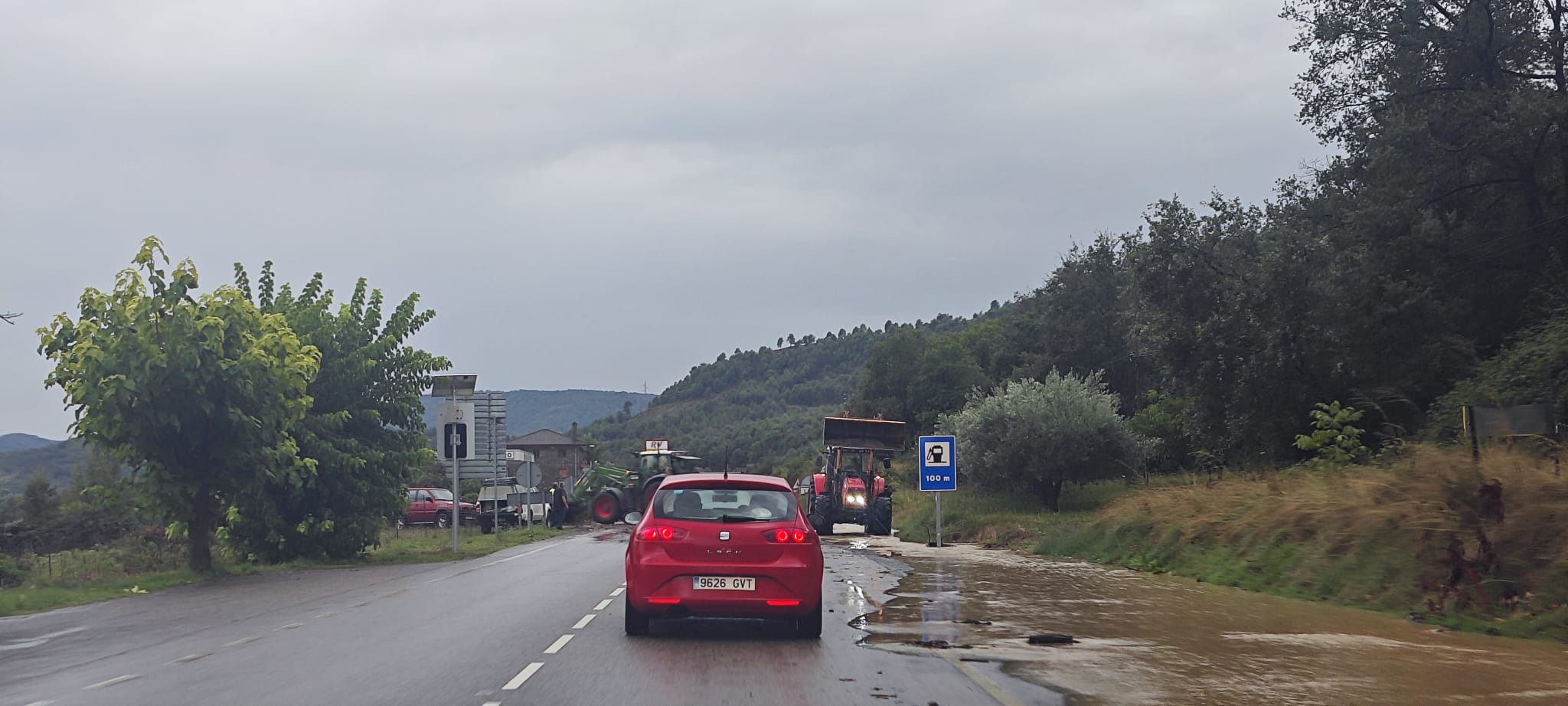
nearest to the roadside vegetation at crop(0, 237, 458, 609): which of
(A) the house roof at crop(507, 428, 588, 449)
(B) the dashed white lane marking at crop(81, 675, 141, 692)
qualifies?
(B) the dashed white lane marking at crop(81, 675, 141, 692)

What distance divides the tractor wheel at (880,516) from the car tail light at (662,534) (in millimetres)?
27062

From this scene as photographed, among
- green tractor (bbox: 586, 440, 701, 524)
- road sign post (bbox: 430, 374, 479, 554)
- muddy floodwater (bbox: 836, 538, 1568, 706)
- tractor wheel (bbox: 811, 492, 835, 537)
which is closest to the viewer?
muddy floodwater (bbox: 836, 538, 1568, 706)

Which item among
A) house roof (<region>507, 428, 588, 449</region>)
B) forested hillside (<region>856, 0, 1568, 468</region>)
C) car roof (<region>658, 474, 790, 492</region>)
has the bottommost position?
car roof (<region>658, 474, 790, 492</region>)

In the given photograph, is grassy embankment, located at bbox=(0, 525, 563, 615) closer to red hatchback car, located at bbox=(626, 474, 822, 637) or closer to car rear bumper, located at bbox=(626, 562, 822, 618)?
red hatchback car, located at bbox=(626, 474, 822, 637)

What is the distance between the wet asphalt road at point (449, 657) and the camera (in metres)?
8.85

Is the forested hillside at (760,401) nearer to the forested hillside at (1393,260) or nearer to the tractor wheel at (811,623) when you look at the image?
the forested hillside at (1393,260)

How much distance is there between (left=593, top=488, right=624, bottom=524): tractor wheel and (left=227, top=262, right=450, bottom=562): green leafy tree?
49.5ft

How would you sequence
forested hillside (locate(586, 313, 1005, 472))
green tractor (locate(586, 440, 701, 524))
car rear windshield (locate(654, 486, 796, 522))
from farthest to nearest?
forested hillside (locate(586, 313, 1005, 472)), green tractor (locate(586, 440, 701, 524)), car rear windshield (locate(654, 486, 796, 522))

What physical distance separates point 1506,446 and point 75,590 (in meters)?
20.9

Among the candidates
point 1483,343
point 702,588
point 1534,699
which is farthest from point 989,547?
point 1534,699

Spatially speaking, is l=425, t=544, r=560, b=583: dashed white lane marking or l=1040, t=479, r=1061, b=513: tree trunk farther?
l=1040, t=479, r=1061, b=513: tree trunk

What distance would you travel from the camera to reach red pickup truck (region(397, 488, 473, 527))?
2247 inches

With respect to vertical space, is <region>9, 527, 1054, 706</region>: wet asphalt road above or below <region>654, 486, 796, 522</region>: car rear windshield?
below

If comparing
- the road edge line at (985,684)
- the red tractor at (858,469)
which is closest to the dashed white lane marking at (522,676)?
the road edge line at (985,684)
